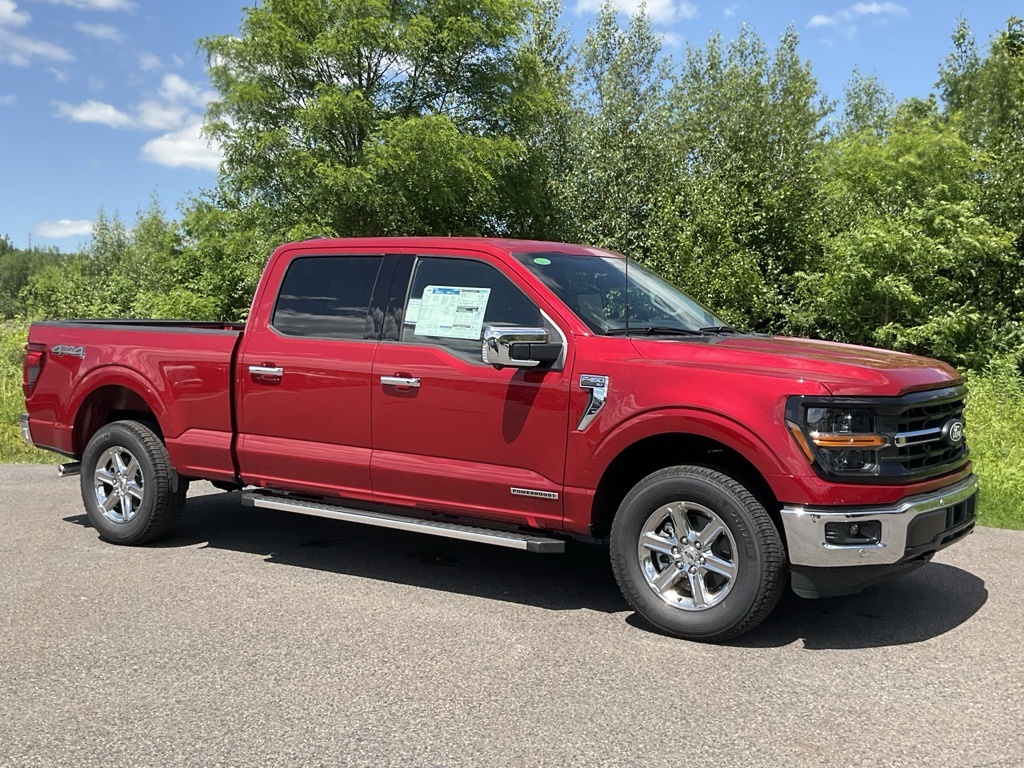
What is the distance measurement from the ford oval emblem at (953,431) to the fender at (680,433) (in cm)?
100

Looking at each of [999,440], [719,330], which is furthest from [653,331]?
[999,440]

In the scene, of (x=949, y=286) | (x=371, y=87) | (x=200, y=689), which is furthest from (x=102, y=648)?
(x=371, y=87)

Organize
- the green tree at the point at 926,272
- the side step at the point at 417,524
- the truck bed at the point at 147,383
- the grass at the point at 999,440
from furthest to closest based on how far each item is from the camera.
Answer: the green tree at the point at 926,272 → the grass at the point at 999,440 → the truck bed at the point at 147,383 → the side step at the point at 417,524

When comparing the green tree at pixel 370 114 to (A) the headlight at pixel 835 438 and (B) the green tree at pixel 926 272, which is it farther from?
(A) the headlight at pixel 835 438

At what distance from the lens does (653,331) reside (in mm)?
5332

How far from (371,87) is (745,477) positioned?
2803 cm

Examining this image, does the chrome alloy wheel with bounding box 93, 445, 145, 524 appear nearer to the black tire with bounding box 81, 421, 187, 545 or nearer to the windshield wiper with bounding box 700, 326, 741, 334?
the black tire with bounding box 81, 421, 187, 545

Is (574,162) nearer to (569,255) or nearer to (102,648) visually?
(569,255)

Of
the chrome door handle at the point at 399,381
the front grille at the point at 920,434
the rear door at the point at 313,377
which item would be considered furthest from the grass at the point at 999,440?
the rear door at the point at 313,377

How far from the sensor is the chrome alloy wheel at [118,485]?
6.77 metres

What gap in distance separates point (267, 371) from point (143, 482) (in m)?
1.38

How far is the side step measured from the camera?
504 cm

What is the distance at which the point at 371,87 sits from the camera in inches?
1200

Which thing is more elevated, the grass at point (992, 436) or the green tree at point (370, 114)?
the green tree at point (370, 114)
